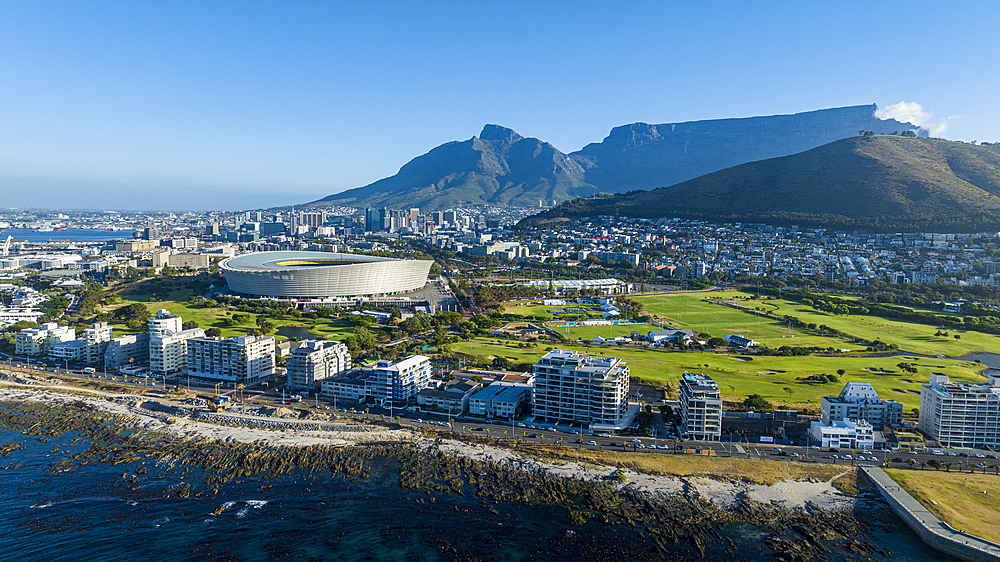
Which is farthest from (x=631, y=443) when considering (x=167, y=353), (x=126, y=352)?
(x=126, y=352)

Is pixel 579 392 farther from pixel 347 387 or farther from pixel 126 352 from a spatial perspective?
pixel 126 352

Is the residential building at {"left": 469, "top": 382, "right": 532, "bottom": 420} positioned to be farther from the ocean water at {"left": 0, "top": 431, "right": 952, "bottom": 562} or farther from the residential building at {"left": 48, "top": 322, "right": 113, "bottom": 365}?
the residential building at {"left": 48, "top": 322, "right": 113, "bottom": 365}

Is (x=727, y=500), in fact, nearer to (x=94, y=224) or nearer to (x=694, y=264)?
(x=694, y=264)

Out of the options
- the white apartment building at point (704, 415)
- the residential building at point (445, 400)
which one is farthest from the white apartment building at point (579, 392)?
the residential building at point (445, 400)

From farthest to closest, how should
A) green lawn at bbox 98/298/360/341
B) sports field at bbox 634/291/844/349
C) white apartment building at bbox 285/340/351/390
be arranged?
sports field at bbox 634/291/844/349, green lawn at bbox 98/298/360/341, white apartment building at bbox 285/340/351/390

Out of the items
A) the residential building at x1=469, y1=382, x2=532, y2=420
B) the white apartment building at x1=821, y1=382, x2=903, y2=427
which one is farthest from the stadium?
the white apartment building at x1=821, y1=382, x2=903, y2=427

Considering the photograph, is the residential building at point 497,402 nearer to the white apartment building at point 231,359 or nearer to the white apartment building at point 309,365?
the white apartment building at point 309,365

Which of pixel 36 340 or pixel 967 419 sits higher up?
pixel 967 419
